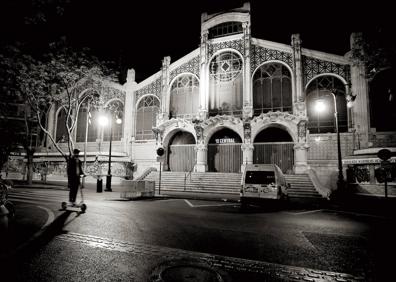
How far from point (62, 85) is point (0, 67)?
158 inches

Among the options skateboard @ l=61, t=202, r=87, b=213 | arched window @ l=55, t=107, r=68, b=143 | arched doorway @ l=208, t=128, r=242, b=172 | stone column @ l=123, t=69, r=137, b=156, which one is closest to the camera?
skateboard @ l=61, t=202, r=87, b=213

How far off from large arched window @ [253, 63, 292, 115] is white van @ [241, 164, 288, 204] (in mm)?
12650

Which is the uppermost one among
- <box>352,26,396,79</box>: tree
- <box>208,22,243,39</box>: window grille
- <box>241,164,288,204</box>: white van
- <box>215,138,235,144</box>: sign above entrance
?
<box>208,22,243,39</box>: window grille

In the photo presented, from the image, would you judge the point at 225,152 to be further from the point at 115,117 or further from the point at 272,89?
the point at 115,117

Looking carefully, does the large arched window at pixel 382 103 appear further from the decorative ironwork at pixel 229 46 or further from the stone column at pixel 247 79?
the decorative ironwork at pixel 229 46

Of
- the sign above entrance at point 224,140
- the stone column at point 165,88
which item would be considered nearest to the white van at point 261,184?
the sign above entrance at point 224,140

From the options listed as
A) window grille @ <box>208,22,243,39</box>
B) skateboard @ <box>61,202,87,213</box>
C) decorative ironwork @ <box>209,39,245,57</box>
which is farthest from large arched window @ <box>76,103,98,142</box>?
skateboard @ <box>61,202,87,213</box>

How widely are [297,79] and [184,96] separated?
11.1 metres

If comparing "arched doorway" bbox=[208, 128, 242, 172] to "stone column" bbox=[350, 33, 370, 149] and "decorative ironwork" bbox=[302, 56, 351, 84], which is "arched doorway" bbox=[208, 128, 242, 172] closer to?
"decorative ironwork" bbox=[302, 56, 351, 84]

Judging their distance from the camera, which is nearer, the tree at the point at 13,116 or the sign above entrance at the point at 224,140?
the tree at the point at 13,116

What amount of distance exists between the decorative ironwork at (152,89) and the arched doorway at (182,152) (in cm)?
550

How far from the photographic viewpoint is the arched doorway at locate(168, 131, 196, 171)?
24469 mm

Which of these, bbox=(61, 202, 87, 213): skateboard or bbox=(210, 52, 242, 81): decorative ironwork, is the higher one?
bbox=(210, 52, 242, 81): decorative ironwork

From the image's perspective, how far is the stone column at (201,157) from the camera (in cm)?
2269
